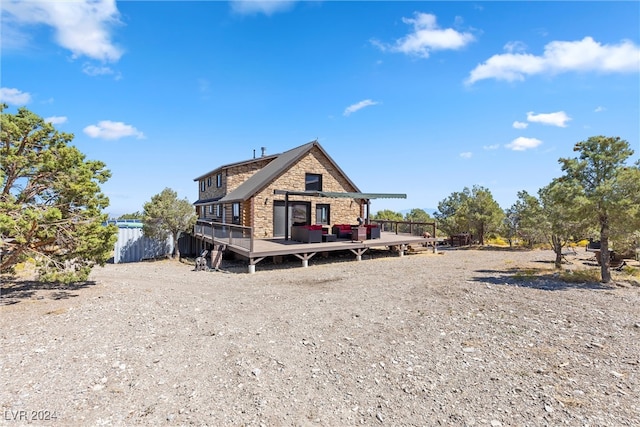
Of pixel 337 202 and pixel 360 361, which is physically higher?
pixel 337 202

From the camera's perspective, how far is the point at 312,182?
20.0 meters

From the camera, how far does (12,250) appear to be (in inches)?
275

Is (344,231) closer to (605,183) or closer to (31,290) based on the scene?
(605,183)

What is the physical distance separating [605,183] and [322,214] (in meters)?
13.9

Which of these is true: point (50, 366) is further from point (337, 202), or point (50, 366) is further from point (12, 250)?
point (337, 202)

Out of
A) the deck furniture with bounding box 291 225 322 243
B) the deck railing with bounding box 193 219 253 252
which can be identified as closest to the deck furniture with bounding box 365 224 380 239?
the deck furniture with bounding box 291 225 322 243

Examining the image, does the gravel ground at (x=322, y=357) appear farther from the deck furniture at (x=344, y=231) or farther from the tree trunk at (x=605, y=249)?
the deck furniture at (x=344, y=231)

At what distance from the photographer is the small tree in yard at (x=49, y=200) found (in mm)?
6645

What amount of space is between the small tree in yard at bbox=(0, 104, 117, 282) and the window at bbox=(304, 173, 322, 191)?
1275 cm

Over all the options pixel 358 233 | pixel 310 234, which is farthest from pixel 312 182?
pixel 310 234

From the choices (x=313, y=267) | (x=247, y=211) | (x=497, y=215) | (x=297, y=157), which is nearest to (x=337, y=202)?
→ (x=297, y=157)

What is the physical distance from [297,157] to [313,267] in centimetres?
763

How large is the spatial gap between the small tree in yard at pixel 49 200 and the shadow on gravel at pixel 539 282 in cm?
1103

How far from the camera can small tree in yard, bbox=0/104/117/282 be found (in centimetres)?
664
